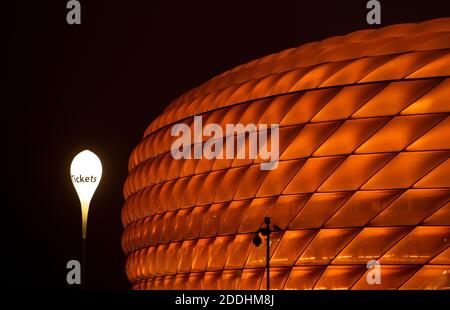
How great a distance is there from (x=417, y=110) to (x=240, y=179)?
7508 millimetres

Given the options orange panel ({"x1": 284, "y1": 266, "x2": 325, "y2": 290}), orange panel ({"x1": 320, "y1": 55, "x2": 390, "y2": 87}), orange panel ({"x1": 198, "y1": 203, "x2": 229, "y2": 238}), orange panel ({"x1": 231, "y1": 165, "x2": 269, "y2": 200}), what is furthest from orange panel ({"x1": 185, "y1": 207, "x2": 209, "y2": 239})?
orange panel ({"x1": 320, "y1": 55, "x2": 390, "y2": 87})

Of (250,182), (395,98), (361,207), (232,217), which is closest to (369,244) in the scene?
(361,207)

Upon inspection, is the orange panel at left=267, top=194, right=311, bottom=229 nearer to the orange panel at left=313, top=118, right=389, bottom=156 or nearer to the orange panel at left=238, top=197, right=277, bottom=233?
the orange panel at left=238, top=197, right=277, bottom=233

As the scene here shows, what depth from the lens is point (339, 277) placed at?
26516 millimetres

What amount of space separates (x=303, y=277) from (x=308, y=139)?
4613 mm

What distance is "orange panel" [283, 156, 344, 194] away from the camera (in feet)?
89.1

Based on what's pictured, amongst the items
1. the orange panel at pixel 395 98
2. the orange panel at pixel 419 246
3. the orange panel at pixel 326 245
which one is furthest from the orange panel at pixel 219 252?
the orange panel at pixel 395 98

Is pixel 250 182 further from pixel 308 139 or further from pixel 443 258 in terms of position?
pixel 443 258
